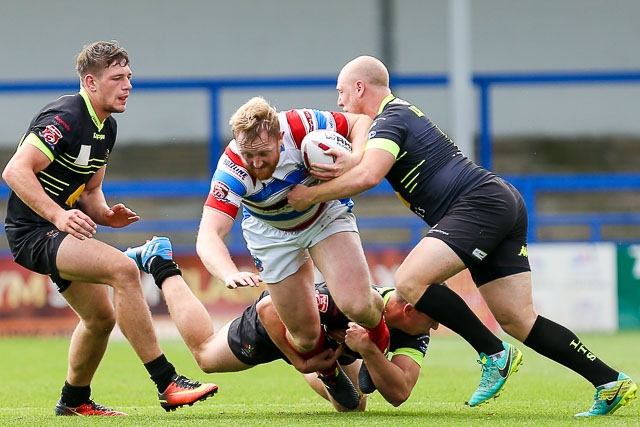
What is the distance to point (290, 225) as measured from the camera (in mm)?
6855

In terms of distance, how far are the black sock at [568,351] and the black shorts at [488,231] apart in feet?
1.19

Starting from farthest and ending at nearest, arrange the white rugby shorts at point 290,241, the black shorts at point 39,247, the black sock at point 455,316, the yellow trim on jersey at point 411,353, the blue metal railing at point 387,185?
the blue metal railing at point 387,185, the yellow trim on jersey at point 411,353, the white rugby shorts at point 290,241, the black shorts at point 39,247, the black sock at point 455,316

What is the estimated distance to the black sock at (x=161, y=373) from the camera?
6.74 meters

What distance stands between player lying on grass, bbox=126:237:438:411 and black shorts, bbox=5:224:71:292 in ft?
1.69

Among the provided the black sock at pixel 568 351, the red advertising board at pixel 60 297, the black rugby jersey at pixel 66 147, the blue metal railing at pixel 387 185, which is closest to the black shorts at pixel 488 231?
the black sock at pixel 568 351

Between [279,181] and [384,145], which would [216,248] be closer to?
[279,181]

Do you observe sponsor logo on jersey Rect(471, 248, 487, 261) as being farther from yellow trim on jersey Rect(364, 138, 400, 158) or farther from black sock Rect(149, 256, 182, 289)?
black sock Rect(149, 256, 182, 289)

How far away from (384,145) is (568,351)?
1.50 metres

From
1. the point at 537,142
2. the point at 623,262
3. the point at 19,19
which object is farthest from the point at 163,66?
the point at 623,262

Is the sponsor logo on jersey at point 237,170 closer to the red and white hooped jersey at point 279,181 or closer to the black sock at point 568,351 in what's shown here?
the red and white hooped jersey at point 279,181

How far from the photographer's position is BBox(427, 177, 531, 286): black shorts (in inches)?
259

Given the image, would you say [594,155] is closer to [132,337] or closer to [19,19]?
[19,19]

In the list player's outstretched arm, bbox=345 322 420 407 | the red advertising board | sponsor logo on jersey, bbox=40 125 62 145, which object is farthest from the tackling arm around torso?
the red advertising board

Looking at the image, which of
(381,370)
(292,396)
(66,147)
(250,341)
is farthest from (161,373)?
(292,396)
